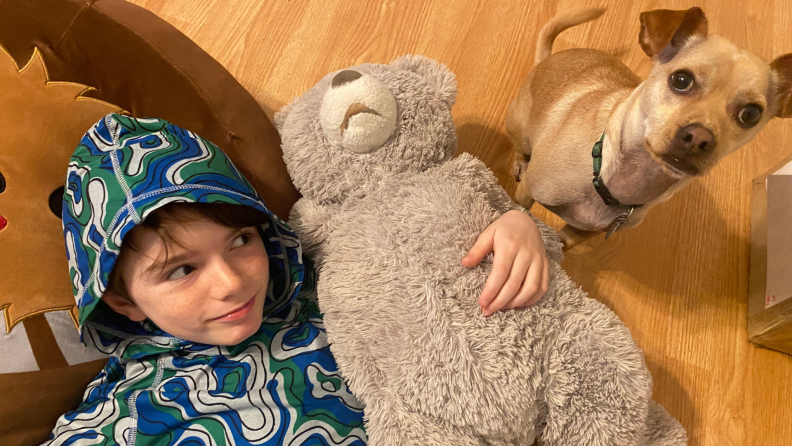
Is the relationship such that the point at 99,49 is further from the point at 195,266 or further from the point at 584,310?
the point at 584,310

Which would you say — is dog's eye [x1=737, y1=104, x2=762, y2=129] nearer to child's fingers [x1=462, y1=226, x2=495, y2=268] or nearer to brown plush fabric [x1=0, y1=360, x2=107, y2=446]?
child's fingers [x1=462, y1=226, x2=495, y2=268]

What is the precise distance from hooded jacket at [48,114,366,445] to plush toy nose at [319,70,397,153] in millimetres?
209

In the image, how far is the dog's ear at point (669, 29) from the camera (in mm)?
865

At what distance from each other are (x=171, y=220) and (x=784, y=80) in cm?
116

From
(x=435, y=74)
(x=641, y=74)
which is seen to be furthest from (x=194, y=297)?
(x=641, y=74)

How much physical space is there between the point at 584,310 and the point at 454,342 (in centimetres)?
24

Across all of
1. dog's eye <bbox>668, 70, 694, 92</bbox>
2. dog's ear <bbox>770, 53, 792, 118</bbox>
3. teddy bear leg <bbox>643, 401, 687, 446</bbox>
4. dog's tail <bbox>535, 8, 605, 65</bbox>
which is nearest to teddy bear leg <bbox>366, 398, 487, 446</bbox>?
teddy bear leg <bbox>643, 401, 687, 446</bbox>

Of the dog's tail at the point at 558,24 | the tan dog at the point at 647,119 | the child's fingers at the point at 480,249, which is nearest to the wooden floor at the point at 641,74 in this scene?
the dog's tail at the point at 558,24

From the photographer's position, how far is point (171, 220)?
2.44 feet

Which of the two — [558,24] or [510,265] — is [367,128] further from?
[558,24]

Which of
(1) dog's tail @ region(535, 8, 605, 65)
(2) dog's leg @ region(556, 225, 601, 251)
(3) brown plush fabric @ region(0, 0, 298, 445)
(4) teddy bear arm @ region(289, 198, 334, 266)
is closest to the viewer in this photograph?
(3) brown plush fabric @ region(0, 0, 298, 445)

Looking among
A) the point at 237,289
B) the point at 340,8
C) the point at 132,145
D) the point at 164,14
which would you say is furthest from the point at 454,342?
the point at 164,14

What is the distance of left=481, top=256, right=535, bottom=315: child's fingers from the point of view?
0.73 meters

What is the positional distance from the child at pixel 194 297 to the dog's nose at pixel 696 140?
0.31 metres
